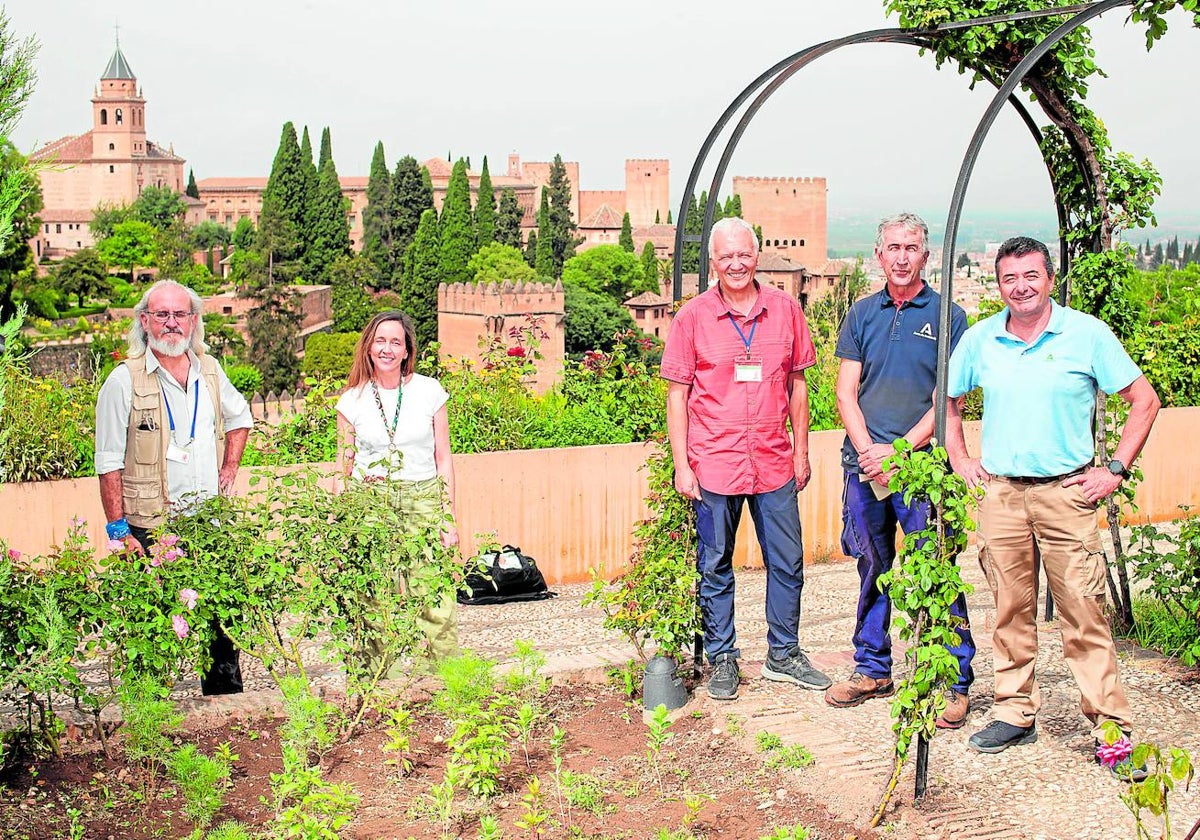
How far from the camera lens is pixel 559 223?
84.1 meters

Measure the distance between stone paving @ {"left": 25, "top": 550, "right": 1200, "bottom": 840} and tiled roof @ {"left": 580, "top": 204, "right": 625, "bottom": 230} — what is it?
92594 mm

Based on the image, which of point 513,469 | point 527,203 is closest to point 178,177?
point 527,203

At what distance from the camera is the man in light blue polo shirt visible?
3566 mm

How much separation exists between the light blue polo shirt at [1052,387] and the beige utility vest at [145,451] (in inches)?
98.6

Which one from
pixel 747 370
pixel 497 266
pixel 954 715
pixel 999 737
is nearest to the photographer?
pixel 999 737

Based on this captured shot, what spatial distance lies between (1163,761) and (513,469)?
493 centimetres

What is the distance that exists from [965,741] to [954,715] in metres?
0.11

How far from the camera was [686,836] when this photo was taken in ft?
10.5

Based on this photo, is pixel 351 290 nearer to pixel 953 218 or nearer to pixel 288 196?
pixel 288 196

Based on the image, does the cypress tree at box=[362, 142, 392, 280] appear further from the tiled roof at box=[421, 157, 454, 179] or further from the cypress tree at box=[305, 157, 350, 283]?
the tiled roof at box=[421, 157, 454, 179]

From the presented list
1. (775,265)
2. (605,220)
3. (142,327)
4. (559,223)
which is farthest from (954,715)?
(605,220)

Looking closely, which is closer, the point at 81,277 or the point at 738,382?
the point at 738,382

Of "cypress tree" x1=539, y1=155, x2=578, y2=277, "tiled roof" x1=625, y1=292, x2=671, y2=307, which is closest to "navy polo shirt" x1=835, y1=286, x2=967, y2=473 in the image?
"cypress tree" x1=539, y1=155, x2=578, y2=277

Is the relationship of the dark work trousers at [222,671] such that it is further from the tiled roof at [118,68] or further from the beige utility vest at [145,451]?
the tiled roof at [118,68]
